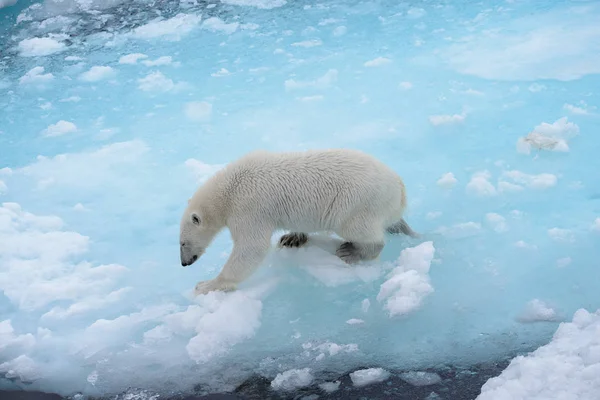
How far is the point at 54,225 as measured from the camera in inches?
187

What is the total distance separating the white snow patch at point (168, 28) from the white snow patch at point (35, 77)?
4.48 feet

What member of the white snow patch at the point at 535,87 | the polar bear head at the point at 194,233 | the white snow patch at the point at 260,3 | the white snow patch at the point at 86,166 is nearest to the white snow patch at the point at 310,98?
the white snow patch at the point at 86,166

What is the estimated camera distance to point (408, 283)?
3.59 m

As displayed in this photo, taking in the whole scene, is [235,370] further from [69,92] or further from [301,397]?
[69,92]

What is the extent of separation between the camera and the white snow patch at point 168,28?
8336mm

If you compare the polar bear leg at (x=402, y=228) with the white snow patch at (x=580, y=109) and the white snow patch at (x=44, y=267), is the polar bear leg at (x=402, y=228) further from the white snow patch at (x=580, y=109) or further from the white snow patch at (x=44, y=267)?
the white snow patch at (x=580, y=109)

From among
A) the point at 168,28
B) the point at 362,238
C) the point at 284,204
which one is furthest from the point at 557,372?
the point at 168,28

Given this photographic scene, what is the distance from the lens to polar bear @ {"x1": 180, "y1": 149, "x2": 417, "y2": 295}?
3719 millimetres

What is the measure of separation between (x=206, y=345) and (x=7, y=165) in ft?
11.3

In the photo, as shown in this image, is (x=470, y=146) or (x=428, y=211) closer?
(x=428, y=211)

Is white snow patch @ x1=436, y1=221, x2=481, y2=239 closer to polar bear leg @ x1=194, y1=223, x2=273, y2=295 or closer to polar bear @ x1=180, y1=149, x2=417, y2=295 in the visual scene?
polar bear @ x1=180, y1=149, x2=417, y2=295

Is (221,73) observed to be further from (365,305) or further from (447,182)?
(365,305)

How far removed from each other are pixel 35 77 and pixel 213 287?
494cm

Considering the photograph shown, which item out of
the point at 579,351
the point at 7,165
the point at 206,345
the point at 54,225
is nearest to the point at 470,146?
the point at 579,351
